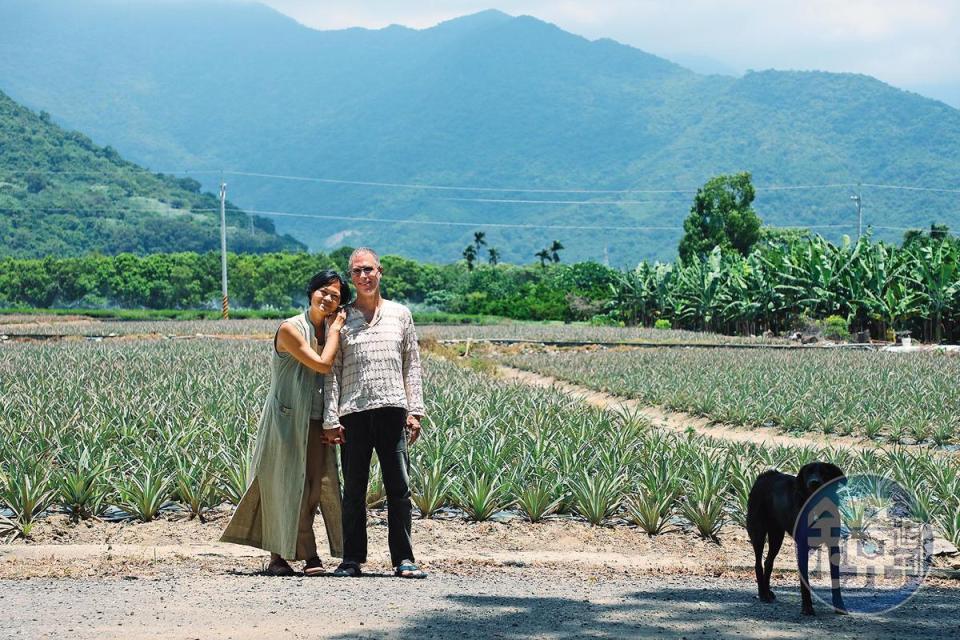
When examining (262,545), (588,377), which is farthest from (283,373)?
(588,377)

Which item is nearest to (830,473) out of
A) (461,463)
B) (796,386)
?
(461,463)

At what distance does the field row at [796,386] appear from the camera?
14078 mm

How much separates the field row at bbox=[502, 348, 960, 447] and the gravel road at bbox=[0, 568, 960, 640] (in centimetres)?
811

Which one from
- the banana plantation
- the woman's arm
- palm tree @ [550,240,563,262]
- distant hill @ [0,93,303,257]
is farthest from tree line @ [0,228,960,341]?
the woman's arm

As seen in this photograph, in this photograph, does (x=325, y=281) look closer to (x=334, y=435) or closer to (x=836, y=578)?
(x=334, y=435)

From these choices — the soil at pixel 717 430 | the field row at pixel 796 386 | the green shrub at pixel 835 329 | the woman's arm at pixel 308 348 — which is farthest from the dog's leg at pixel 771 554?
the green shrub at pixel 835 329

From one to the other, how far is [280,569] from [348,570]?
0.38m

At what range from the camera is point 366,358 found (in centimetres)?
614

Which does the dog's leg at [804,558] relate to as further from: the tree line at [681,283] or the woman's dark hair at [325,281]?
the tree line at [681,283]

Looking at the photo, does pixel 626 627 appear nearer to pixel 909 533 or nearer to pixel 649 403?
pixel 909 533

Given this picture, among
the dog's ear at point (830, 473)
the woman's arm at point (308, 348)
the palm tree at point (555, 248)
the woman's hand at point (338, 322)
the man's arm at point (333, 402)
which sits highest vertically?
the palm tree at point (555, 248)

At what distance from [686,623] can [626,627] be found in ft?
1.01

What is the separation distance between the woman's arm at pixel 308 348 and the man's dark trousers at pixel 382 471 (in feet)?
1.25

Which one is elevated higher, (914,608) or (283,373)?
(283,373)
